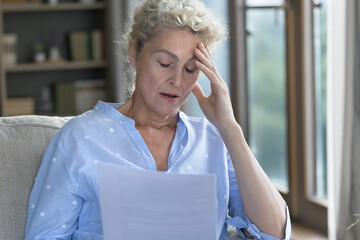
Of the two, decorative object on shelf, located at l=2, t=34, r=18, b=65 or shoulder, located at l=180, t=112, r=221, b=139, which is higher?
decorative object on shelf, located at l=2, t=34, r=18, b=65

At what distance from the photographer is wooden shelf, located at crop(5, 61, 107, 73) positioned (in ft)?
16.1

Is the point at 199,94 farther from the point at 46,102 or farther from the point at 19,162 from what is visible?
the point at 46,102

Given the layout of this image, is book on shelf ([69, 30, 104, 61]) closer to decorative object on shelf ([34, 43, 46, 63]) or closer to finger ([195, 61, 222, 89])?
decorative object on shelf ([34, 43, 46, 63])

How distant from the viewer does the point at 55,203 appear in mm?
1574

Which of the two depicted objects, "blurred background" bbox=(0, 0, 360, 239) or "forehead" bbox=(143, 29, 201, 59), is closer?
"forehead" bbox=(143, 29, 201, 59)

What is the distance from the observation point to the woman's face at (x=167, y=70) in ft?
5.44

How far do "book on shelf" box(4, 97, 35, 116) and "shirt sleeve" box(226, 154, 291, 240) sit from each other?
3351 mm

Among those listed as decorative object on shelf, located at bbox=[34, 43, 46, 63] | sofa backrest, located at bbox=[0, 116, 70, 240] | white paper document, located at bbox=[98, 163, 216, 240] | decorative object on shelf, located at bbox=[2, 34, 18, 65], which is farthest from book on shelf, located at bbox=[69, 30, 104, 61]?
white paper document, located at bbox=[98, 163, 216, 240]

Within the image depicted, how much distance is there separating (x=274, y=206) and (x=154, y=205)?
1.46 feet

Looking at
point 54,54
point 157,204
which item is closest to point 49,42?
point 54,54

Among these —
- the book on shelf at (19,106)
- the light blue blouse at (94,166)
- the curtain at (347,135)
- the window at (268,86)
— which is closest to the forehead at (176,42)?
the light blue blouse at (94,166)

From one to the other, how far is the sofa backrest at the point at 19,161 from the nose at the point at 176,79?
1.26 ft

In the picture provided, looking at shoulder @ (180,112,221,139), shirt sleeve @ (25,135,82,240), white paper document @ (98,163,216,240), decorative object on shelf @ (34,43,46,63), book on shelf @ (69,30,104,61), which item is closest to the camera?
white paper document @ (98,163,216,240)

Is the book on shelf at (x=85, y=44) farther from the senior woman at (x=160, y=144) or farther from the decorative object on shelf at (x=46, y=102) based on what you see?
the senior woman at (x=160, y=144)
